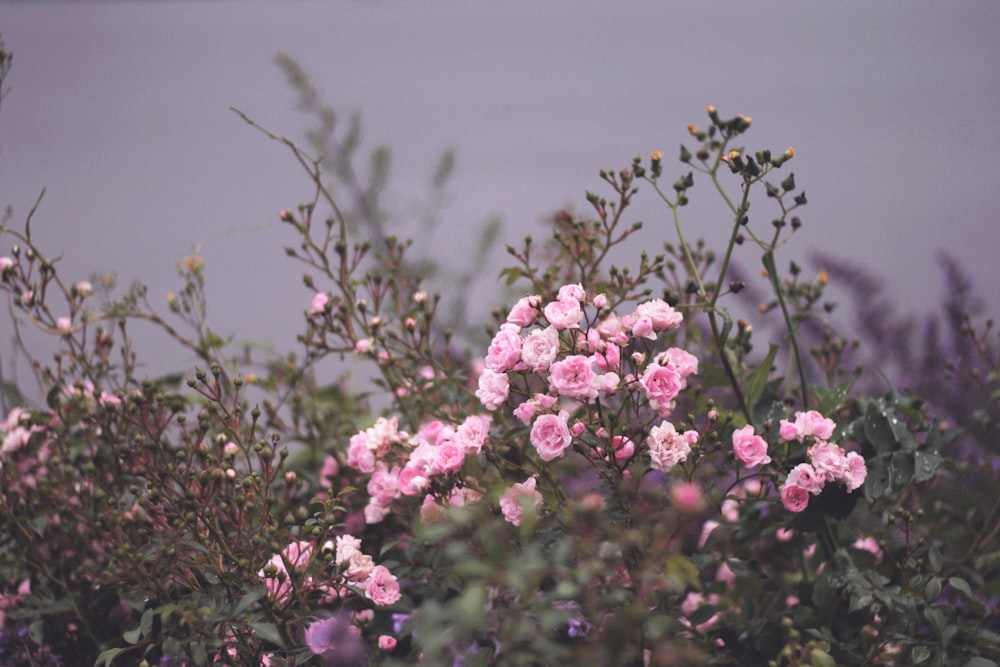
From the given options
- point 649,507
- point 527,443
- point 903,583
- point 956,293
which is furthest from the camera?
point 956,293

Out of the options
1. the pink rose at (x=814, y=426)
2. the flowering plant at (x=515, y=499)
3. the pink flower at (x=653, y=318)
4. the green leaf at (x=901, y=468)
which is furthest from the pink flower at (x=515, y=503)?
the green leaf at (x=901, y=468)

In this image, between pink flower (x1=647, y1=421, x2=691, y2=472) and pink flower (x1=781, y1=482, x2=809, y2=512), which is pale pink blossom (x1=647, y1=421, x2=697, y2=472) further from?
pink flower (x1=781, y1=482, x2=809, y2=512)

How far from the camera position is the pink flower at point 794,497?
87cm

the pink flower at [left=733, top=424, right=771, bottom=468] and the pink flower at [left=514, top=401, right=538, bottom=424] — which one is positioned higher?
the pink flower at [left=514, top=401, right=538, bottom=424]

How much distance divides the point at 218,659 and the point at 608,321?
0.54 meters

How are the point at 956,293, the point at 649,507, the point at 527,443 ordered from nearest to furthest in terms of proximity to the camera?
the point at 649,507, the point at 527,443, the point at 956,293

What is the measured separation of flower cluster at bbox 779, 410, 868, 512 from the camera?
86cm

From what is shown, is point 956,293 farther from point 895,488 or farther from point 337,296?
point 337,296

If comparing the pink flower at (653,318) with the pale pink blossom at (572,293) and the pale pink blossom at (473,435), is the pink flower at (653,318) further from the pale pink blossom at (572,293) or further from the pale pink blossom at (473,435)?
the pale pink blossom at (473,435)

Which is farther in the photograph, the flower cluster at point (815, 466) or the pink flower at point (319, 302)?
the pink flower at point (319, 302)

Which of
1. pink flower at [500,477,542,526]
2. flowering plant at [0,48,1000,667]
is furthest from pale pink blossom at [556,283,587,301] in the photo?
pink flower at [500,477,542,526]

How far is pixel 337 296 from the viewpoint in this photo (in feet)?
3.72

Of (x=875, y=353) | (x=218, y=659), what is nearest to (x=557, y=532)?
(x=218, y=659)

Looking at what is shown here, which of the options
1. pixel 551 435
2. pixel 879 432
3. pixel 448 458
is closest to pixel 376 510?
pixel 448 458
